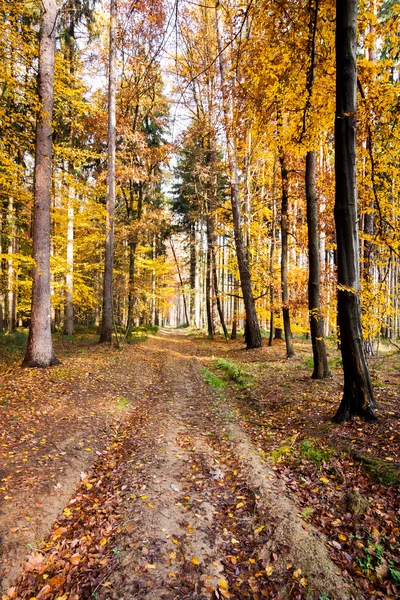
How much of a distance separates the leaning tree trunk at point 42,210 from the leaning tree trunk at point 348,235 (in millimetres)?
7793

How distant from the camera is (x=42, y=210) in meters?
9.05

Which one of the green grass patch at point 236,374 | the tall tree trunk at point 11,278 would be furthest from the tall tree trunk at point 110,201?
the green grass patch at point 236,374

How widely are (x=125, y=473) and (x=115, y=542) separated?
132 centimetres

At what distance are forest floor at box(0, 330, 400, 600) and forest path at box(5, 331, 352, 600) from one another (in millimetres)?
12

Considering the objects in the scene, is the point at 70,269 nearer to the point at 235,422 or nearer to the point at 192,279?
the point at 235,422

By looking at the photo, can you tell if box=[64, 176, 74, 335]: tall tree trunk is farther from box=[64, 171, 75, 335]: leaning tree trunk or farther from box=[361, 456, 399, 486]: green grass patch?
box=[361, 456, 399, 486]: green grass patch

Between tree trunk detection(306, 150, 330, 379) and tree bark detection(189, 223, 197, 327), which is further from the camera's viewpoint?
tree bark detection(189, 223, 197, 327)

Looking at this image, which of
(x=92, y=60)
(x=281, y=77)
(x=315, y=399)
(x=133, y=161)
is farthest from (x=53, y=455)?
(x=92, y=60)

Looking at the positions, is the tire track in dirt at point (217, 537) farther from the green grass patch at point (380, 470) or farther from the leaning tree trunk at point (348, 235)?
the leaning tree trunk at point (348, 235)

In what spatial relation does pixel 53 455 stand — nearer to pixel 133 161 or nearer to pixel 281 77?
pixel 281 77

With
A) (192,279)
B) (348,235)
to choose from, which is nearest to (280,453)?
(348,235)

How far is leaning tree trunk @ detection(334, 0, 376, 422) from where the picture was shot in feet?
15.0

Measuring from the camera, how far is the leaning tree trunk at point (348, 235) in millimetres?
4582

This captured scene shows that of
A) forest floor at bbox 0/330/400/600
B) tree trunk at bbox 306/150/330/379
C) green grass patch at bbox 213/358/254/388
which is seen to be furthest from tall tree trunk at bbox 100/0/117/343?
tree trunk at bbox 306/150/330/379
